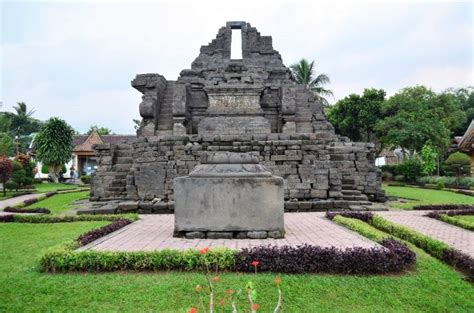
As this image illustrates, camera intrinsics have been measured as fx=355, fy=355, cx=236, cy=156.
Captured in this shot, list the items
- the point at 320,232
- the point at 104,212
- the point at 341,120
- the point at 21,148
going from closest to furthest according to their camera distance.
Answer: the point at 320,232 → the point at 104,212 → the point at 341,120 → the point at 21,148

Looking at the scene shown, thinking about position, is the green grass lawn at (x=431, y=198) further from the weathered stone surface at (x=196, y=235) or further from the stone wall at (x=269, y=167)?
the weathered stone surface at (x=196, y=235)

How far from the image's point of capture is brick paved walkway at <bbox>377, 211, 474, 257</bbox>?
624 cm

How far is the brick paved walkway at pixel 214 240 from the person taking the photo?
19.1ft

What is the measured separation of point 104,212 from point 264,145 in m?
5.30

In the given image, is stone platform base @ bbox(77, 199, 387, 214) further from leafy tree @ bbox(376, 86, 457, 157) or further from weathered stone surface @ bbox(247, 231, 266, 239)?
leafy tree @ bbox(376, 86, 457, 157)

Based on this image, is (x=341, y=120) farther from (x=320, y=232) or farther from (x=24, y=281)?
(x=24, y=281)

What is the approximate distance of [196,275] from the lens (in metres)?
4.52

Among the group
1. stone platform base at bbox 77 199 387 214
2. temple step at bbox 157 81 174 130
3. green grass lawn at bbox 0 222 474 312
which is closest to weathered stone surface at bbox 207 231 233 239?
green grass lawn at bbox 0 222 474 312

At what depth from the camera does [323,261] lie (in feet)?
15.4

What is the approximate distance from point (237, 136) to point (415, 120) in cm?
2337

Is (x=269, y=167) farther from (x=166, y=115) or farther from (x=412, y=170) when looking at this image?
(x=412, y=170)

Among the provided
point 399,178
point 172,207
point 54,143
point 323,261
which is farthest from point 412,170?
point 54,143

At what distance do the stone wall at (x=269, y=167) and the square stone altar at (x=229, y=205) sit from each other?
4736 mm

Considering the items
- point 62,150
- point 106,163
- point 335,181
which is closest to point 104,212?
point 106,163
